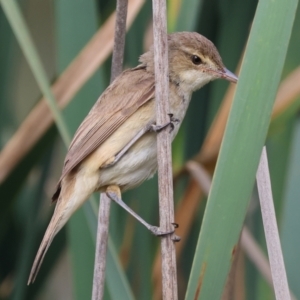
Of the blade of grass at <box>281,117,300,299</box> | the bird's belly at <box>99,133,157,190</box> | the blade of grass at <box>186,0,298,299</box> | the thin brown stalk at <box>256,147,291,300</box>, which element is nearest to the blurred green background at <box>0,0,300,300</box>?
the blade of grass at <box>281,117,300,299</box>

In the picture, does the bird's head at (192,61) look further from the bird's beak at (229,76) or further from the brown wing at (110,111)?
the brown wing at (110,111)

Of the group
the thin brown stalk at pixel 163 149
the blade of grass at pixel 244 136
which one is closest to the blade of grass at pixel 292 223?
the thin brown stalk at pixel 163 149

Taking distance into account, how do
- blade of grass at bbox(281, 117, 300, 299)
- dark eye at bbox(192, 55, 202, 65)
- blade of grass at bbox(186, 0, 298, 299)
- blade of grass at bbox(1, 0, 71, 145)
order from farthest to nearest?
1. dark eye at bbox(192, 55, 202, 65)
2. blade of grass at bbox(281, 117, 300, 299)
3. blade of grass at bbox(1, 0, 71, 145)
4. blade of grass at bbox(186, 0, 298, 299)

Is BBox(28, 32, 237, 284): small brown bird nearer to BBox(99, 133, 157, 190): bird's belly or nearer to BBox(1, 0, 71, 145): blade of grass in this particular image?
BBox(99, 133, 157, 190): bird's belly

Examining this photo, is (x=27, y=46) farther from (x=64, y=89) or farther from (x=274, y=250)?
(x=274, y=250)

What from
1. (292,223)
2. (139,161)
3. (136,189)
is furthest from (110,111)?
(292,223)

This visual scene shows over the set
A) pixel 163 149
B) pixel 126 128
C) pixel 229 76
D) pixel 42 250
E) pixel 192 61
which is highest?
pixel 192 61
